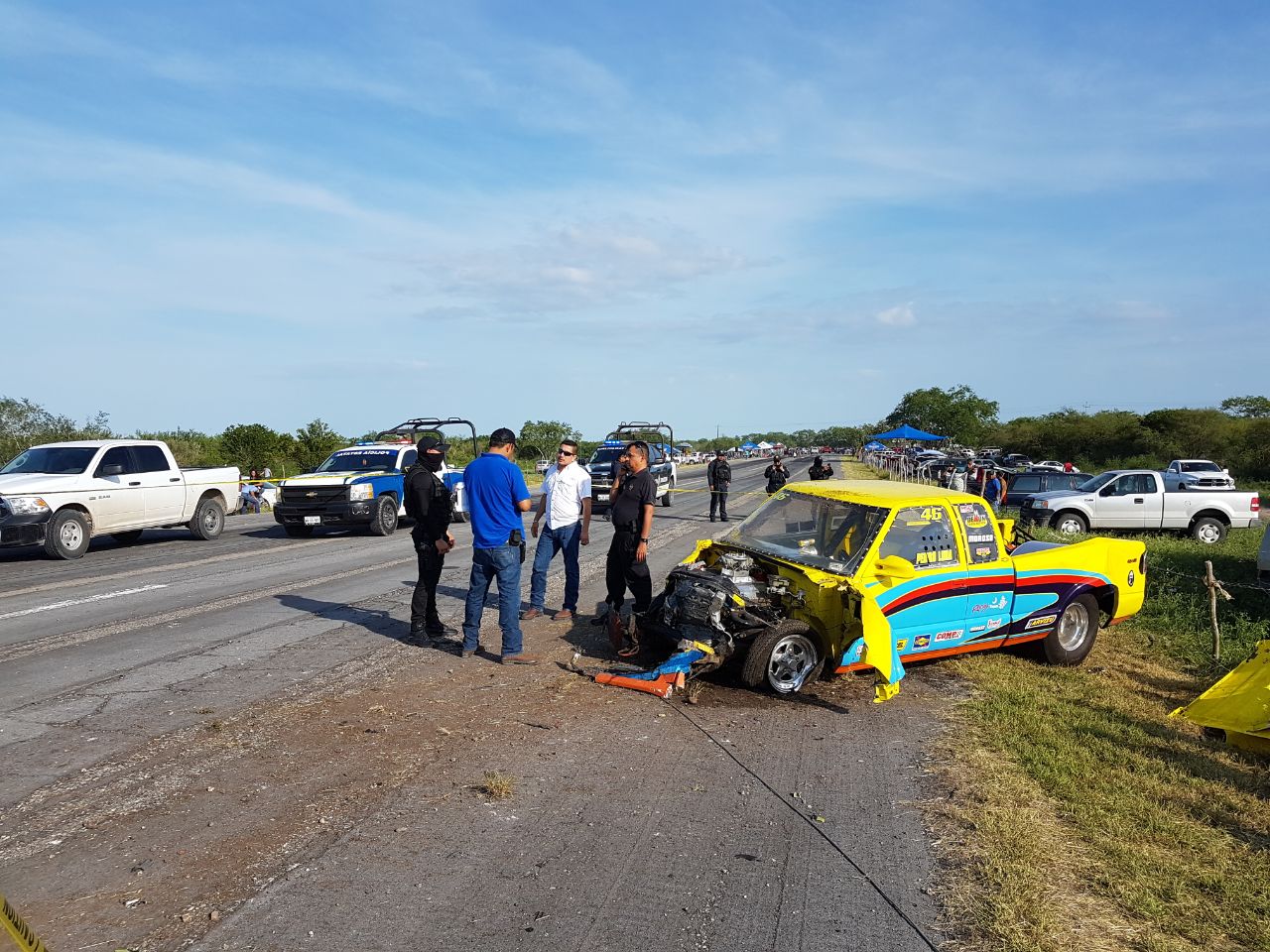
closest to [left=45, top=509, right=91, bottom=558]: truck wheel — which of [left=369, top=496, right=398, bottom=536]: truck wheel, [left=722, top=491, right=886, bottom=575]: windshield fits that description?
[left=369, top=496, right=398, bottom=536]: truck wheel

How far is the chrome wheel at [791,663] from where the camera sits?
6.95m

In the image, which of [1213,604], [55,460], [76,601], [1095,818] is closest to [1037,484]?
[1213,604]

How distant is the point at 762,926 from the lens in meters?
3.76

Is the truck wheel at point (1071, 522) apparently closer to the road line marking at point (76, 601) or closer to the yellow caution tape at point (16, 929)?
the road line marking at point (76, 601)

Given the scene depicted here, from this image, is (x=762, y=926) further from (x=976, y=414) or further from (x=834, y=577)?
(x=976, y=414)

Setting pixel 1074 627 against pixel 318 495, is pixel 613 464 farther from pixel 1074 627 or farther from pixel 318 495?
pixel 1074 627

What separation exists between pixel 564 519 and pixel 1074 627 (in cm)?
500

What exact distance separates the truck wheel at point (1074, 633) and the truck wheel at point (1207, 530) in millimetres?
13415

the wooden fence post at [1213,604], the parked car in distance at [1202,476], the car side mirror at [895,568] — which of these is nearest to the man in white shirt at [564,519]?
the car side mirror at [895,568]

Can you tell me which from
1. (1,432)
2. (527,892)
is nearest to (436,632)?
(527,892)

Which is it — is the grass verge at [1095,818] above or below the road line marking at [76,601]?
below

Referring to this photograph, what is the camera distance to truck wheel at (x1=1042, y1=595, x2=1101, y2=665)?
8266mm

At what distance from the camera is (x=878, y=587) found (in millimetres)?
6996

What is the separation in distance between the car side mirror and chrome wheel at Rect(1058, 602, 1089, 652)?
2.18m
